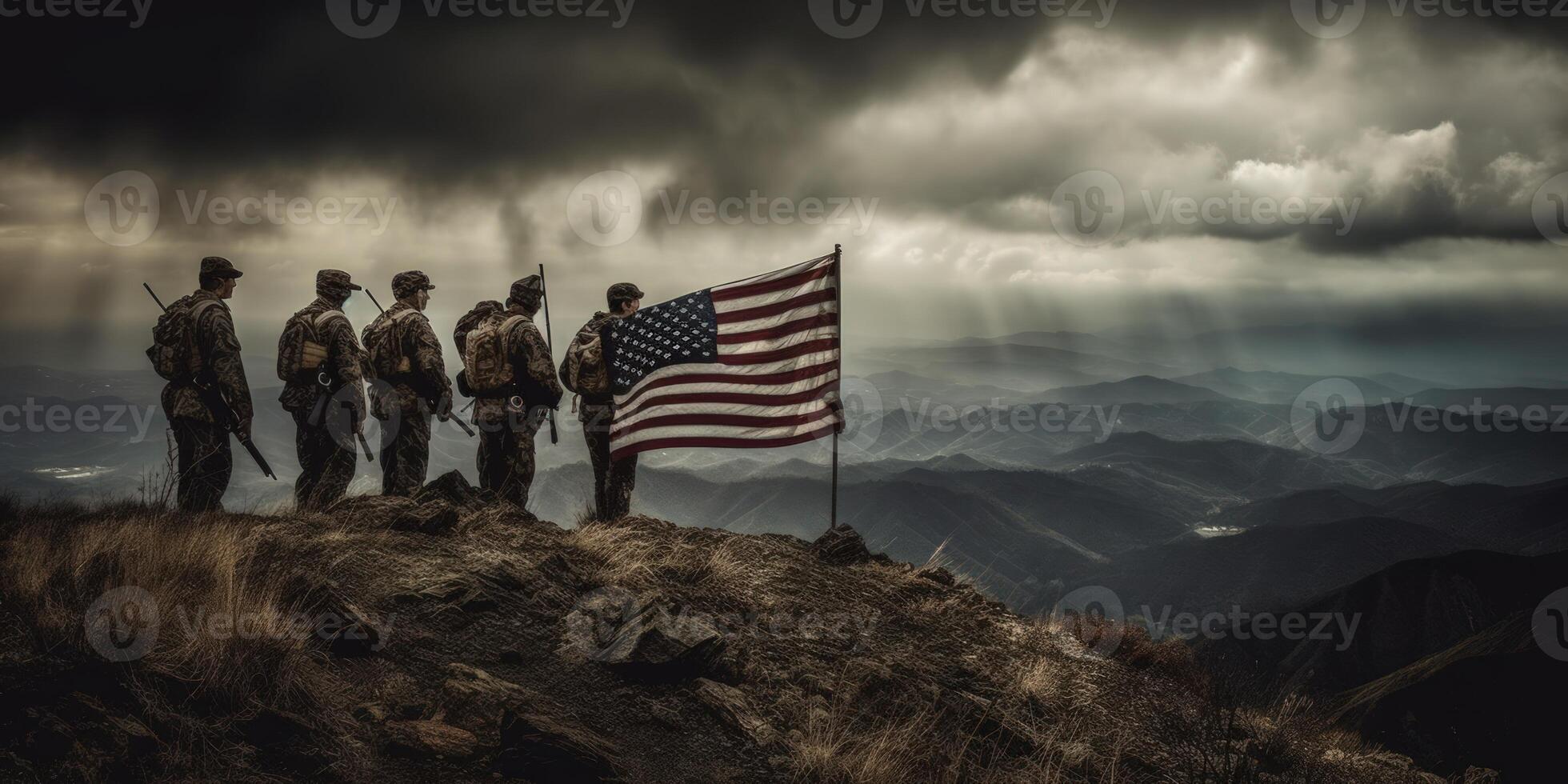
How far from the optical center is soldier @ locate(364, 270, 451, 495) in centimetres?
1129

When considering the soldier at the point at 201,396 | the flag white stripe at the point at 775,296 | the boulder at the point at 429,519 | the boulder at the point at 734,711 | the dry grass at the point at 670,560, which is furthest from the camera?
the flag white stripe at the point at 775,296

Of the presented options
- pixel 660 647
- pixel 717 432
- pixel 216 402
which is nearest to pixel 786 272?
pixel 717 432

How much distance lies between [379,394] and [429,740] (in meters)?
8.35

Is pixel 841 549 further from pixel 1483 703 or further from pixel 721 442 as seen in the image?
pixel 1483 703

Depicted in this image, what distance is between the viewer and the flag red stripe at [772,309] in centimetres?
960

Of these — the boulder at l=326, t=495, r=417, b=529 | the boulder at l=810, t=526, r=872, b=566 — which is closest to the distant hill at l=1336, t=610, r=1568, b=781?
the boulder at l=810, t=526, r=872, b=566

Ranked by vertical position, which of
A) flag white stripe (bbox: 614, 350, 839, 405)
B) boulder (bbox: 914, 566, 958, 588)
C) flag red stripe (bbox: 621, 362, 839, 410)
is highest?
flag white stripe (bbox: 614, 350, 839, 405)

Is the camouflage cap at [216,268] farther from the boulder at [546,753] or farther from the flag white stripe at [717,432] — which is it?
the boulder at [546,753]

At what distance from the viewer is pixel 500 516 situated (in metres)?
8.96

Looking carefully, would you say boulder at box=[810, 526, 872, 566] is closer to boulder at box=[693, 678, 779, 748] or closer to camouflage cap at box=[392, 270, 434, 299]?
boulder at box=[693, 678, 779, 748]

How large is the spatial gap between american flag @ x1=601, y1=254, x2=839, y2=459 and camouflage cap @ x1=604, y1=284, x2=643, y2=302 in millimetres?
1213

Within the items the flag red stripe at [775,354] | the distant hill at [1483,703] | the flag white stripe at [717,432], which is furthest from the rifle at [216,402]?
the distant hill at [1483,703]

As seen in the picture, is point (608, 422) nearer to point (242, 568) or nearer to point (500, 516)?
point (500, 516)

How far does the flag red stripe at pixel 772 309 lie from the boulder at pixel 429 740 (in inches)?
234
